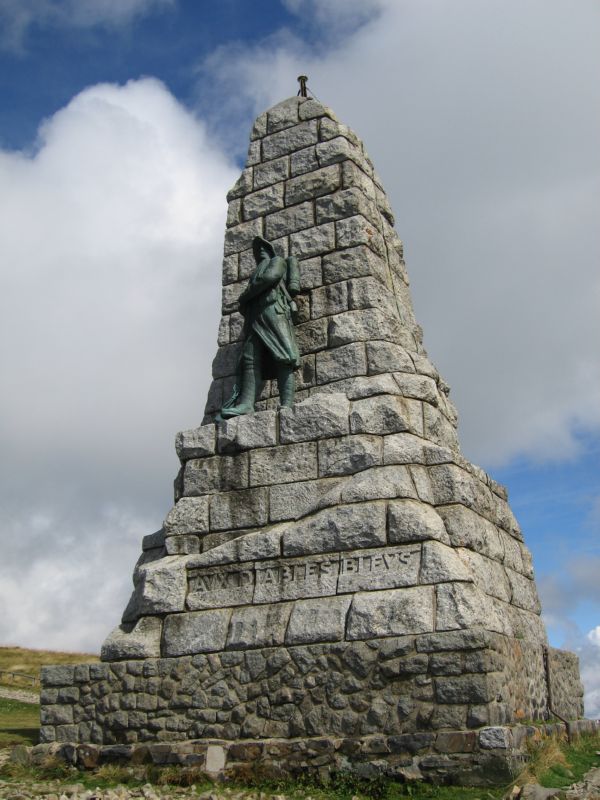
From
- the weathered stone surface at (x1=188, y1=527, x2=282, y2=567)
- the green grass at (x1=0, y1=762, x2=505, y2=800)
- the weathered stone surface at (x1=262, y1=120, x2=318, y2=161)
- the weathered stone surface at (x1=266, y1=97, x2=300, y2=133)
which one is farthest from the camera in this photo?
the weathered stone surface at (x1=266, y1=97, x2=300, y2=133)

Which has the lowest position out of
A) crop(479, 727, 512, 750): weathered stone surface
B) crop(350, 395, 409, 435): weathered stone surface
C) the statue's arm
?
crop(479, 727, 512, 750): weathered stone surface

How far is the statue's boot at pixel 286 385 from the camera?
10297 millimetres

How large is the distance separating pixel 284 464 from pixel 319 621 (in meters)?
1.90

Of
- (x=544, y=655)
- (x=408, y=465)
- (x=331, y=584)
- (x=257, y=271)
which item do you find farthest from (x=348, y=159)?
(x=544, y=655)

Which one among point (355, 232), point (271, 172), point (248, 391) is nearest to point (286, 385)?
point (248, 391)

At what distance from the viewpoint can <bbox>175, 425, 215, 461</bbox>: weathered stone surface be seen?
10.3 m

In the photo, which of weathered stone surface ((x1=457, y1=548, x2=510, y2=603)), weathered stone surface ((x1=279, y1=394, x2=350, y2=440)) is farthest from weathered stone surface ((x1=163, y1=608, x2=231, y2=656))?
weathered stone surface ((x1=457, y1=548, x2=510, y2=603))

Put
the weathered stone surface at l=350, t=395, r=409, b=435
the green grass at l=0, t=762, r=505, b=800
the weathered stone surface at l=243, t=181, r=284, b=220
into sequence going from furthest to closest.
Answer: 1. the weathered stone surface at l=243, t=181, r=284, b=220
2. the weathered stone surface at l=350, t=395, r=409, b=435
3. the green grass at l=0, t=762, r=505, b=800

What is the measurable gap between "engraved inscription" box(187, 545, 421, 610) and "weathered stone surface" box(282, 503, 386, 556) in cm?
9

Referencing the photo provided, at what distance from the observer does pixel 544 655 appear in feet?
33.0

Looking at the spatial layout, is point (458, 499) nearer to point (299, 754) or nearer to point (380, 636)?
point (380, 636)

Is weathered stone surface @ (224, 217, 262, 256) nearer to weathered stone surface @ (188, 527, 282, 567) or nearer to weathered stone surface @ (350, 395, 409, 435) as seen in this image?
weathered stone surface @ (350, 395, 409, 435)

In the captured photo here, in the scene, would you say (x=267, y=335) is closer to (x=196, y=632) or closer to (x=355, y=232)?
(x=355, y=232)

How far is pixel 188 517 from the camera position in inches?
393
